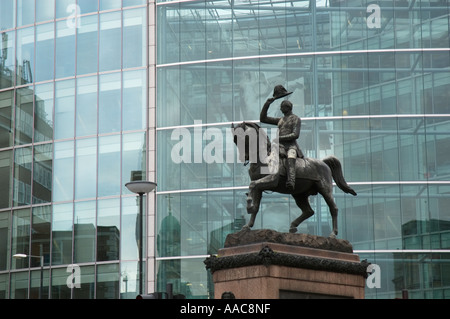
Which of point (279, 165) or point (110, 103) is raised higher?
point (110, 103)

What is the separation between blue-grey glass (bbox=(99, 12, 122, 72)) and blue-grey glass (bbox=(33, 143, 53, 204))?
15.7ft

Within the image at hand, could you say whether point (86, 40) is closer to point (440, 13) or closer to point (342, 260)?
point (440, 13)

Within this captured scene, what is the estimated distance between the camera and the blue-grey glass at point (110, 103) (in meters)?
46.1

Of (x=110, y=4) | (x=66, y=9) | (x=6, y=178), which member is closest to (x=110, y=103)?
(x=110, y=4)

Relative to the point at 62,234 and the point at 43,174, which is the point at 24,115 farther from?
the point at 62,234

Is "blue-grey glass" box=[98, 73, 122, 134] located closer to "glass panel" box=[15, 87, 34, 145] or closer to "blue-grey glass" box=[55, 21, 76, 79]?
"blue-grey glass" box=[55, 21, 76, 79]

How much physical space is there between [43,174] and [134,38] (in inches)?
306

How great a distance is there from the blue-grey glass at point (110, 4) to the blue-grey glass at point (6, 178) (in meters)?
8.53

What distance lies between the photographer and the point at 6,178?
1914 inches

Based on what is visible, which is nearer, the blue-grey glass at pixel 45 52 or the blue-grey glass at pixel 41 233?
the blue-grey glass at pixel 41 233

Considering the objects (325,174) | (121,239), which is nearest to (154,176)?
(121,239)

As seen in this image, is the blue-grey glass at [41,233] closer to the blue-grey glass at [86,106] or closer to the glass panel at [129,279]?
the blue-grey glass at [86,106]

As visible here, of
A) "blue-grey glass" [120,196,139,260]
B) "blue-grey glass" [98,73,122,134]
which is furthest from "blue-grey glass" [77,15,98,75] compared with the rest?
"blue-grey glass" [120,196,139,260]

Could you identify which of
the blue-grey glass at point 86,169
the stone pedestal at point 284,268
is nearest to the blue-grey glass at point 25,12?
the blue-grey glass at point 86,169
